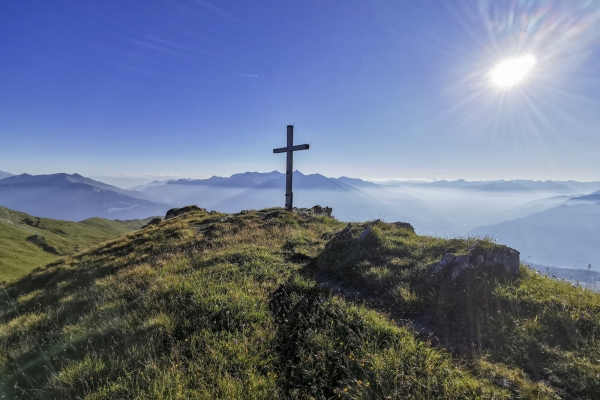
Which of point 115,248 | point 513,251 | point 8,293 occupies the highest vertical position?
point 513,251

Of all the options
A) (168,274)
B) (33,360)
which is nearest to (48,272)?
(168,274)

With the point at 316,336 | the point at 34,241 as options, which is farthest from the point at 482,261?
the point at 34,241

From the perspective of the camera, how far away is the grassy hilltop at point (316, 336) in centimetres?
382

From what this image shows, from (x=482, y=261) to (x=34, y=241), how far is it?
4011 inches

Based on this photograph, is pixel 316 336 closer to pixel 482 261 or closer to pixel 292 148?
pixel 482 261

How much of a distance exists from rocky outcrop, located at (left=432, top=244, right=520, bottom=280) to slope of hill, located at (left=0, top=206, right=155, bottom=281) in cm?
3619

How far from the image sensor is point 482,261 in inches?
282

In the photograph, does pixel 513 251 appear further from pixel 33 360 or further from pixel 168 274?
pixel 33 360

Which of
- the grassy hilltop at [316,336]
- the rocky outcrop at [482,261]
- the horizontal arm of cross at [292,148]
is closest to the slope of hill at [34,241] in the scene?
the horizontal arm of cross at [292,148]

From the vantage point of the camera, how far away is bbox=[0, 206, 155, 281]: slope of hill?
1665 inches

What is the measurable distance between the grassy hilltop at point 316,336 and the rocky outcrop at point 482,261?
261mm

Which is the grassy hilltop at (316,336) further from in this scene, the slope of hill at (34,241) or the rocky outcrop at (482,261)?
the slope of hill at (34,241)

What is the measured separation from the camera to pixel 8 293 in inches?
502

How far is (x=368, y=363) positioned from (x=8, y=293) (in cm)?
1790
